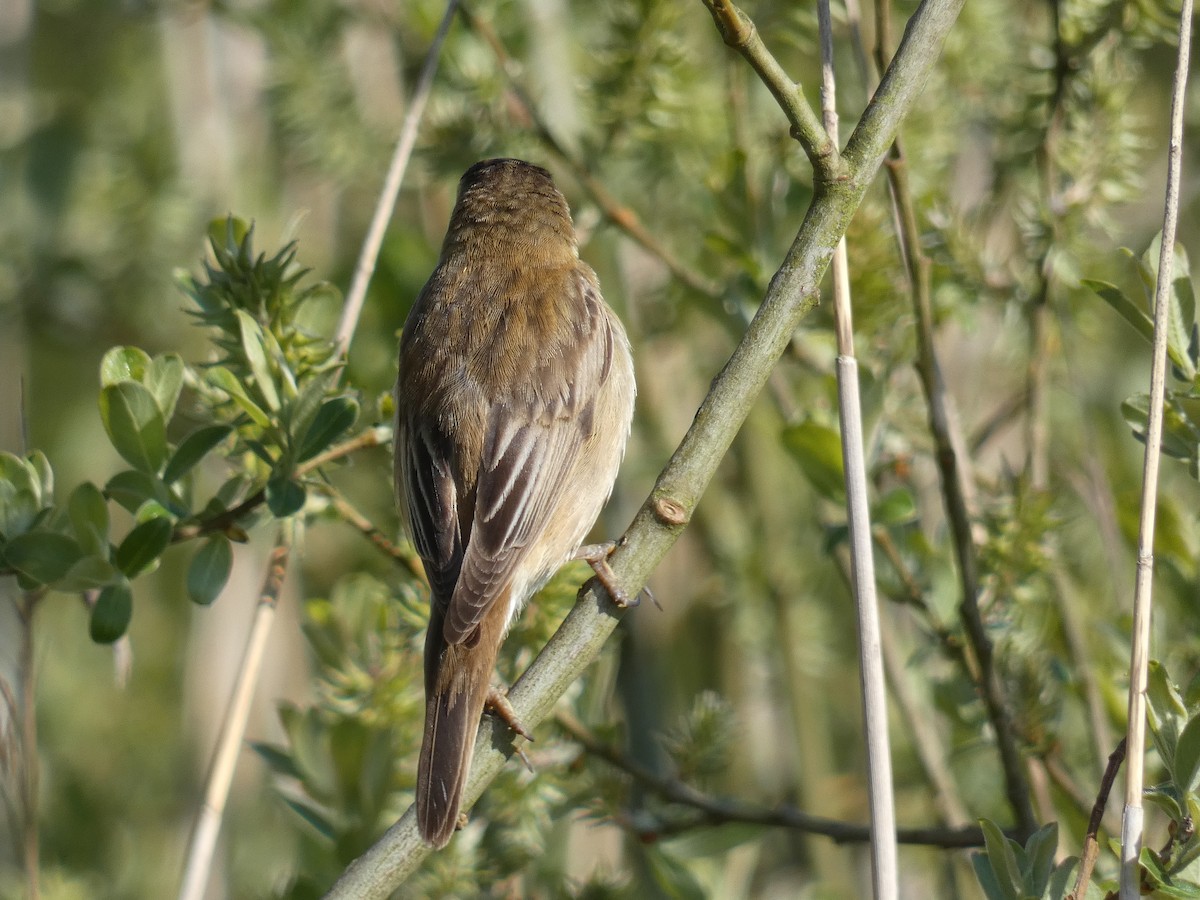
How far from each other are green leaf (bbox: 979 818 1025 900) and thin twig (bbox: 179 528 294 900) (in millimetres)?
1194

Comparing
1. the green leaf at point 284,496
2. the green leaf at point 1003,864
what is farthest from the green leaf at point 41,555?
the green leaf at point 1003,864

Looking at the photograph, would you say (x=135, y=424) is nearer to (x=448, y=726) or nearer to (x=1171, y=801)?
(x=448, y=726)

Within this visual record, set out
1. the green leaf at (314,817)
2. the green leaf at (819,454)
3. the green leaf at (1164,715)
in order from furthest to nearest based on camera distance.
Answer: the green leaf at (314,817)
the green leaf at (819,454)
the green leaf at (1164,715)

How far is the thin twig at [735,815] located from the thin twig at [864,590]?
355 millimetres

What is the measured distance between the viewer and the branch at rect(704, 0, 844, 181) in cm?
161

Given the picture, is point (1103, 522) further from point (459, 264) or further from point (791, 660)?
point (459, 264)

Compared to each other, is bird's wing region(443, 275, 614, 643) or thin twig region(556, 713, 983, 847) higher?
bird's wing region(443, 275, 614, 643)

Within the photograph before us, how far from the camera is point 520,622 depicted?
2.52m

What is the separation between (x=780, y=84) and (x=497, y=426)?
1014 mm

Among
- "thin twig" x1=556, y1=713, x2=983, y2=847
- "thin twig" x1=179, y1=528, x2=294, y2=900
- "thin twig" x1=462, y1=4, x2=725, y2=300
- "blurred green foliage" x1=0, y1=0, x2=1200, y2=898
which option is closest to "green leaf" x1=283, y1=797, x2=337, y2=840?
"blurred green foliage" x1=0, y1=0, x2=1200, y2=898

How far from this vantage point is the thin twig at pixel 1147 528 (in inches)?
61.0

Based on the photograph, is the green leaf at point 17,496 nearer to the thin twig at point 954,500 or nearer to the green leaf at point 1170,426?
the thin twig at point 954,500

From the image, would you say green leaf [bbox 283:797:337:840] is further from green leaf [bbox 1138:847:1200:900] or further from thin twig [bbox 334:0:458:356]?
green leaf [bbox 1138:847:1200:900]

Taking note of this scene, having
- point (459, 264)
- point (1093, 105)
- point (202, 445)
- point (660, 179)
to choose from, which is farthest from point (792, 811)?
point (660, 179)
